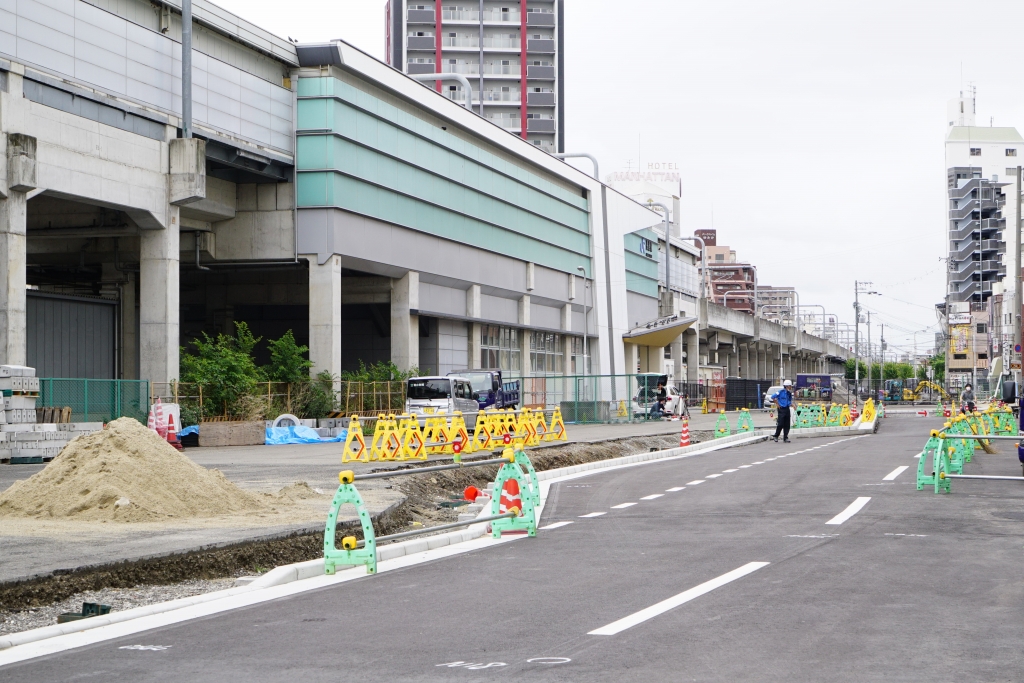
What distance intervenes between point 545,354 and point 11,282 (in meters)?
40.2

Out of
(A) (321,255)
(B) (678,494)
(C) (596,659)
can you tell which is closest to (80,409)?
(A) (321,255)

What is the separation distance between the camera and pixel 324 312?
1734 inches

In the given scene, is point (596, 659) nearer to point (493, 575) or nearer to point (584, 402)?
point (493, 575)

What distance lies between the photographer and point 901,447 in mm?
31406

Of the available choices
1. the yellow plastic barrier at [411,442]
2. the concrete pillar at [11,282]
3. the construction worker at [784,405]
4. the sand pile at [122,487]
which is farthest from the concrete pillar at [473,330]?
the sand pile at [122,487]

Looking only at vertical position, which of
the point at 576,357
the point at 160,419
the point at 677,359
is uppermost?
the point at 677,359

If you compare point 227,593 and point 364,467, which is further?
point 364,467

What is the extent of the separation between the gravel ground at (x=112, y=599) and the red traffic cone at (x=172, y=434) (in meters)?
23.1

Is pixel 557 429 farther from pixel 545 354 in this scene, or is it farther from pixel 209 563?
pixel 545 354

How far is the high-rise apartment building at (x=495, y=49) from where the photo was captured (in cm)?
10562

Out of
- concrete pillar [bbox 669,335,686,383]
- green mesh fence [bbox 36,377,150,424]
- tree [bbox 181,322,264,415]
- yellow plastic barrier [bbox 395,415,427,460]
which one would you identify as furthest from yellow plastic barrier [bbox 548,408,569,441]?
concrete pillar [bbox 669,335,686,383]

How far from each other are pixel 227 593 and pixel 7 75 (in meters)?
25.8

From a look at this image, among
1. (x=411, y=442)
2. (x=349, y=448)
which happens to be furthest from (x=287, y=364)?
(x=349, y=448)

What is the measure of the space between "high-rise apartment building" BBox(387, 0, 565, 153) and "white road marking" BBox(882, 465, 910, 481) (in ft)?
283
